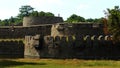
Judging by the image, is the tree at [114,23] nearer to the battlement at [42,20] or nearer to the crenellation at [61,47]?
the crenellation at [61,47]

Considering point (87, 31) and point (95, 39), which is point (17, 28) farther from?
point (95, 39)

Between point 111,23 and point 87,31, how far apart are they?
7.62 meters

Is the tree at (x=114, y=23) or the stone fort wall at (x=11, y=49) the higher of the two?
the tree at (x=114, y=23)

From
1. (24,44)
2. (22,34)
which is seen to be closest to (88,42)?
(24,44)

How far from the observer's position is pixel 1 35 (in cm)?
6538

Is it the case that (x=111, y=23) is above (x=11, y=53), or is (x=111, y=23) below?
above

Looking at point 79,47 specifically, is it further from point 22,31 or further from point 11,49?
point 22,31

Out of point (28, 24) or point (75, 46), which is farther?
point (28, 24)

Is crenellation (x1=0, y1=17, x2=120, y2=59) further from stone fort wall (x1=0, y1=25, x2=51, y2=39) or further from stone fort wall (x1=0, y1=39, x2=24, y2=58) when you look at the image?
stone fort wall (x1=0, y1=25, x2=51, y2=39)

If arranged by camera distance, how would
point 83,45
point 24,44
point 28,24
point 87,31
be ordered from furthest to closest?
point 28,24, point 87,31, point 24,44, point 83,45

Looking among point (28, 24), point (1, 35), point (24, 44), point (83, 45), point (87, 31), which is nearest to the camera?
point (83, 45)

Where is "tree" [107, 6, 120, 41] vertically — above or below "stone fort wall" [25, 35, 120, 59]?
above

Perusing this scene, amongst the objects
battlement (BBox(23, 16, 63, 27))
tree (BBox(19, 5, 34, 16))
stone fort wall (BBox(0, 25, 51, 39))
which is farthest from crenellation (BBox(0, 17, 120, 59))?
tree (BBox(19, 5, 34, 16))

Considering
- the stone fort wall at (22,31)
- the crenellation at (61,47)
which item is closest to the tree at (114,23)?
the crenellation at (61,47)
